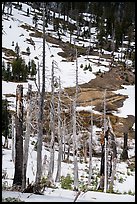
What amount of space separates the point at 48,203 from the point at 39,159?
8856 millimetres

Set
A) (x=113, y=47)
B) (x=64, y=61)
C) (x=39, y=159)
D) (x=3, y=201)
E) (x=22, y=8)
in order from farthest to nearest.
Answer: (x=22, y=8), (x=113, y=47), (x=64, y=61), (x=39, y=159), (x=3, y=201)

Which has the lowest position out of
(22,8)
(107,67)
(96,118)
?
(96,118)

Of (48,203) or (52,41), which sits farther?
(52,41)

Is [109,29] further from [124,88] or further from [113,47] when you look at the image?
[124,88]

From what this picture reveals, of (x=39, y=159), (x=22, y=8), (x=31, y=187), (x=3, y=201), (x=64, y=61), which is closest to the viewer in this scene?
(x=3, y=201)

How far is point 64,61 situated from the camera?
73.2m

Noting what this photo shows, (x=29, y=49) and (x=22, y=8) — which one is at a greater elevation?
(x=22, y=8)

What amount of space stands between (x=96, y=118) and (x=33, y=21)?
170ft

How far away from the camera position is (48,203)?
9.12 m

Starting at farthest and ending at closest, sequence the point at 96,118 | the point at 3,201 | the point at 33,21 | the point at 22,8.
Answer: the point at 22,8
the point at 33,21
the point at 96,118
the point at 3,201

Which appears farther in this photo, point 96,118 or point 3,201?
point 96,118

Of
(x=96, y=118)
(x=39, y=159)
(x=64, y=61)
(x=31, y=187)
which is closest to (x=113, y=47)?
(x=64, y=61)

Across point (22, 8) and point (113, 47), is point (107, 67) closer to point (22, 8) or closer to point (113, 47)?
point (113, 47)

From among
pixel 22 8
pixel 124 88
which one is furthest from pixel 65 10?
pixel 124 88
